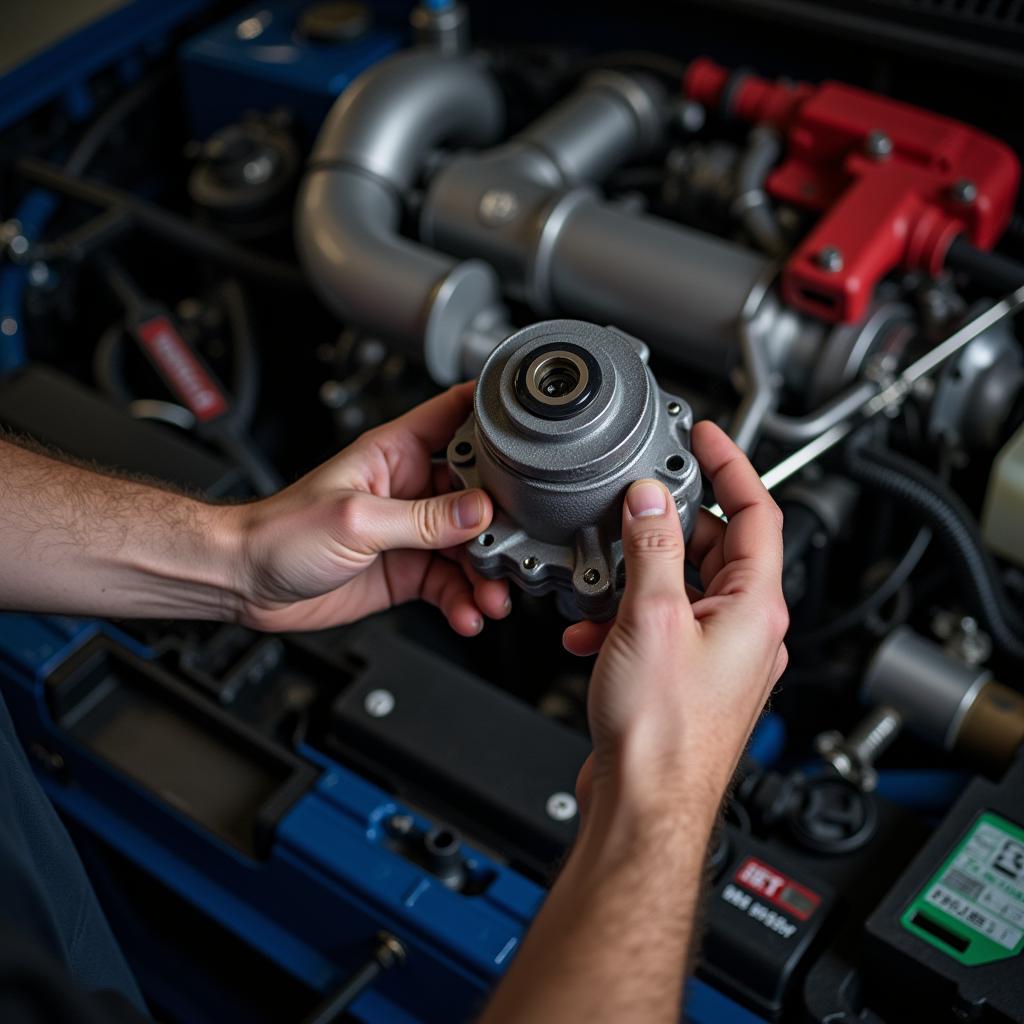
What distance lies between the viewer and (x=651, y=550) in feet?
2.36

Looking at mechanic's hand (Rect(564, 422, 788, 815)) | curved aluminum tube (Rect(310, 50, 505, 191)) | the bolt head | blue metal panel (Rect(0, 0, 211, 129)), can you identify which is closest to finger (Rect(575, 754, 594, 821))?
mechanic's hand (Rect(564, 422, 788, 815))

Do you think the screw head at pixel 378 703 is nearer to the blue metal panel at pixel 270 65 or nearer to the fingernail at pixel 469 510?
the fingernail at pixel 469 510

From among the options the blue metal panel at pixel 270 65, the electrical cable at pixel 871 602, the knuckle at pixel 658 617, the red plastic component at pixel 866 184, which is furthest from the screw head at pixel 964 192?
the blue metal panel at pixel 270 65

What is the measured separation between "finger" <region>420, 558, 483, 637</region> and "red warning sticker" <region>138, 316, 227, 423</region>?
19.7 inches

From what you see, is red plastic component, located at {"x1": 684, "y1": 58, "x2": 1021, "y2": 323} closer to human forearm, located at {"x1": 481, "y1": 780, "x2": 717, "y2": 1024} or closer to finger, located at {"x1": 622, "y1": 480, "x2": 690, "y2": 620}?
finger, located at {"x1": 622, "y1": 480, "x2": 690, "y2": 620}

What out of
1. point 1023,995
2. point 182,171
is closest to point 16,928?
point 1023,995

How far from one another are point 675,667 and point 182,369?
2.89 ft

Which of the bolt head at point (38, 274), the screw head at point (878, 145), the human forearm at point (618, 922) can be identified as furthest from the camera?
the bolt head at point (38, 274)

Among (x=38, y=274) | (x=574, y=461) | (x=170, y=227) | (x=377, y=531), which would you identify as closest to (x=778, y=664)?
(x=574, y=461)

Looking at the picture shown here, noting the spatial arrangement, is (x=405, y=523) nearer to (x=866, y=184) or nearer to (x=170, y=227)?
(x=866, y=184)

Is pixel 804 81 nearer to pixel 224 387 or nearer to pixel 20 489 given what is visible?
pixel 224 387

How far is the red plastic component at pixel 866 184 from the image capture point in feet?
3.50

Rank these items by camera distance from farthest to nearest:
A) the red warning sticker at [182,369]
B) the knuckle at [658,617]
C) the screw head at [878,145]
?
the red warning sticker at [182,369] < the screw head at [878,145] < the knuckle at [658,617]

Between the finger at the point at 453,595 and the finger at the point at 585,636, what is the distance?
0.12 meters
